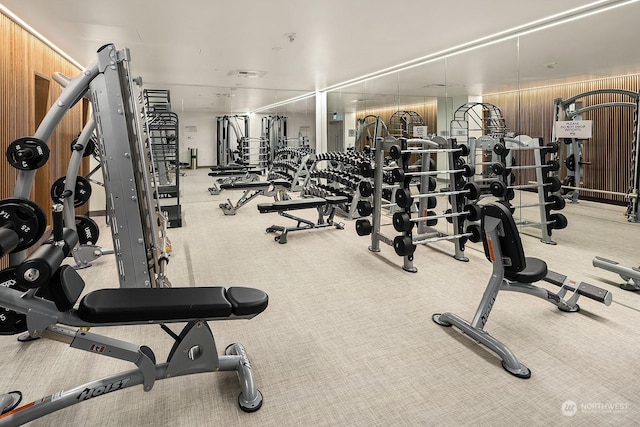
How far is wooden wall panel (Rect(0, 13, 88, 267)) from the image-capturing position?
11.1 ft

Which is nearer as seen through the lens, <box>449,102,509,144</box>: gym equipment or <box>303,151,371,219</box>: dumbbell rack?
<box>449,102,509,144</box>: gym equipment

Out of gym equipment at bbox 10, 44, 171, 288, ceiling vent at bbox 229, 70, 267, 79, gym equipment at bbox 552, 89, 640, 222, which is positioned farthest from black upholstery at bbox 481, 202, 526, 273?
ceiling vent at bbox 229, 70, 267, 79

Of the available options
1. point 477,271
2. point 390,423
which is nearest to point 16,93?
point 390,423

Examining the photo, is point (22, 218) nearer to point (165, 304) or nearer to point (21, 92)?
point (165, 304)

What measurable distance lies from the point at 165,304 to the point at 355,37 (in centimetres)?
363

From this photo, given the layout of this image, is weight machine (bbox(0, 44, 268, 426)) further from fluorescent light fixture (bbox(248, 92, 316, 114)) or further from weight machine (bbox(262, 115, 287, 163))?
fluorescent light fixture (bbox(248, 92, 316, 114))

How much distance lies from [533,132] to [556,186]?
66 centimetres

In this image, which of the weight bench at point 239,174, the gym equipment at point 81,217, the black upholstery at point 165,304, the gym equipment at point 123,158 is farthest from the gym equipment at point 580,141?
the weight bench at point 239,174

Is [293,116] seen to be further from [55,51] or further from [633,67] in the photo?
[633,67]

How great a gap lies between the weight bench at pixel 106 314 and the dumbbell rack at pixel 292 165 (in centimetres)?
508

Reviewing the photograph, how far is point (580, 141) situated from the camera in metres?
4.25

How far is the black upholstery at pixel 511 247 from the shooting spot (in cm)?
213

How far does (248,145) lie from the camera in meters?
7.71

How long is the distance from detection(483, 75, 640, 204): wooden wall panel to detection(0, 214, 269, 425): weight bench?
3.91 metres
